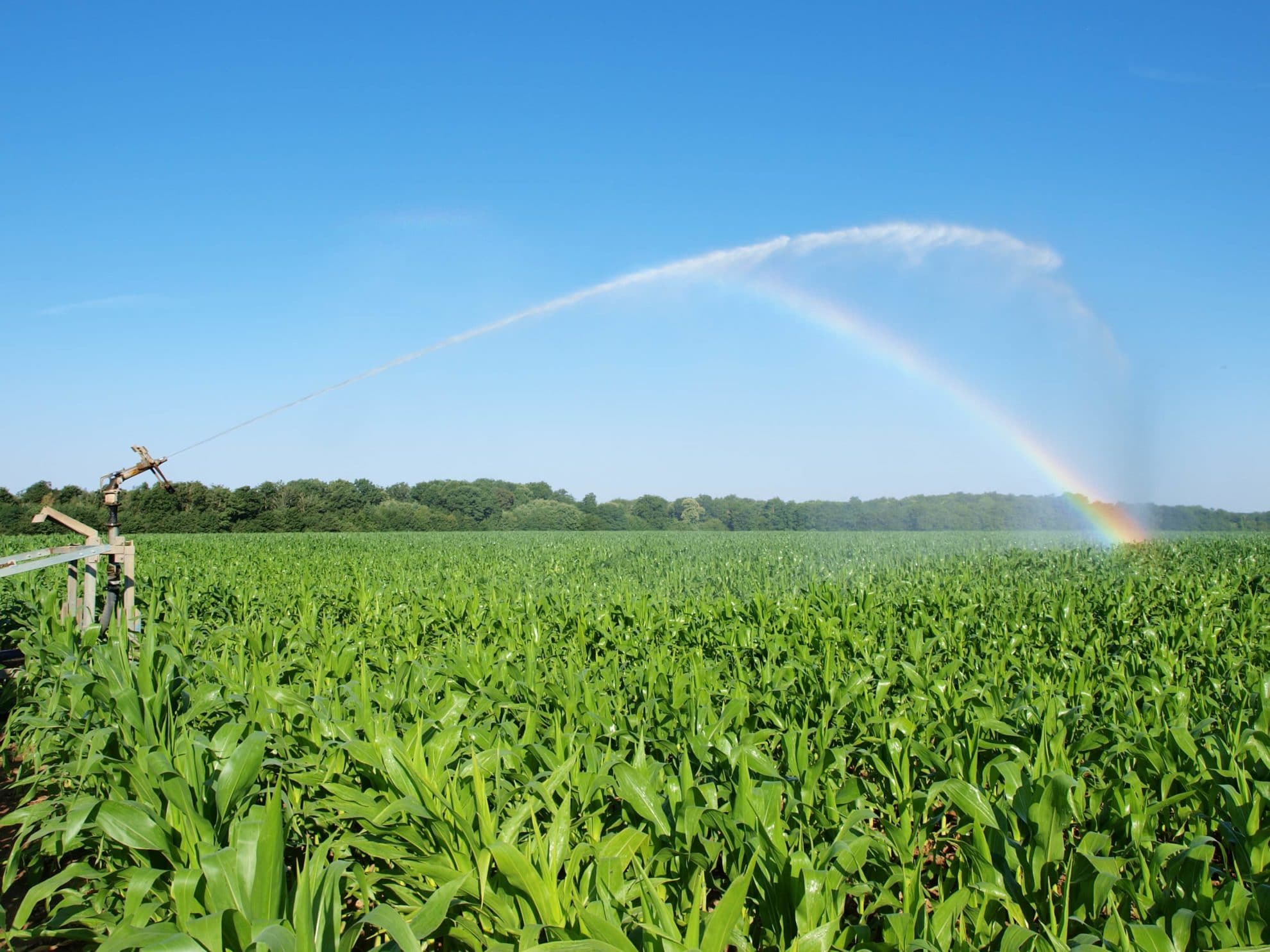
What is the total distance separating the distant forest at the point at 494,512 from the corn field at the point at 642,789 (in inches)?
1342

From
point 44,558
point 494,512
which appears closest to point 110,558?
point 44,558

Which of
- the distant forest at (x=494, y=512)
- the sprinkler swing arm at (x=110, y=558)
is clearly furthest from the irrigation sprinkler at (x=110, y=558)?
the distant forest at (x=494, y=512)

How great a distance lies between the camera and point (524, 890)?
7.91 ft

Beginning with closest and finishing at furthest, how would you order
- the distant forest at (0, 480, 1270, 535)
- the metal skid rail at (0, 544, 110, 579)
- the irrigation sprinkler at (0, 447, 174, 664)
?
the metal skid rail at (0, 544, 110, 579) → the irrigation sprinkler at (0, 447, 174, 664) → the distant forest at (0, 480, 1270, 535)

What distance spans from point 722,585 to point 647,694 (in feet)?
31.2

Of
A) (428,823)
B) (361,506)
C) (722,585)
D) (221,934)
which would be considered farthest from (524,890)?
(361,506)

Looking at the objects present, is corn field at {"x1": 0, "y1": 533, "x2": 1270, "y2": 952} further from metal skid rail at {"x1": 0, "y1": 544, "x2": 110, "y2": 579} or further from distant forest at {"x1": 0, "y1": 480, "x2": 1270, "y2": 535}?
distant forest at {"x1": 0, "y1": 480, "x2": 1270, "y2": 535}

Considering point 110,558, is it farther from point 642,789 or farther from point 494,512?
point 494,512

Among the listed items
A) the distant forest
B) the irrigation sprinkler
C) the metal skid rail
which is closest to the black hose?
the irrigation sprinkler

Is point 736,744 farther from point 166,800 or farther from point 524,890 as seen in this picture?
point 166,800

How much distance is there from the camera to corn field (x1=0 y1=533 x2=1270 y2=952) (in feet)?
7.68

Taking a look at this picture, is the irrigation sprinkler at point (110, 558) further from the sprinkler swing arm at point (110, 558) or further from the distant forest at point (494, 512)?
the distant forest at point (494, 512)

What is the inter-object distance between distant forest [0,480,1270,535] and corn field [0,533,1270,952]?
112 ft

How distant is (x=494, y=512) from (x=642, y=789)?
79001 millimetres
